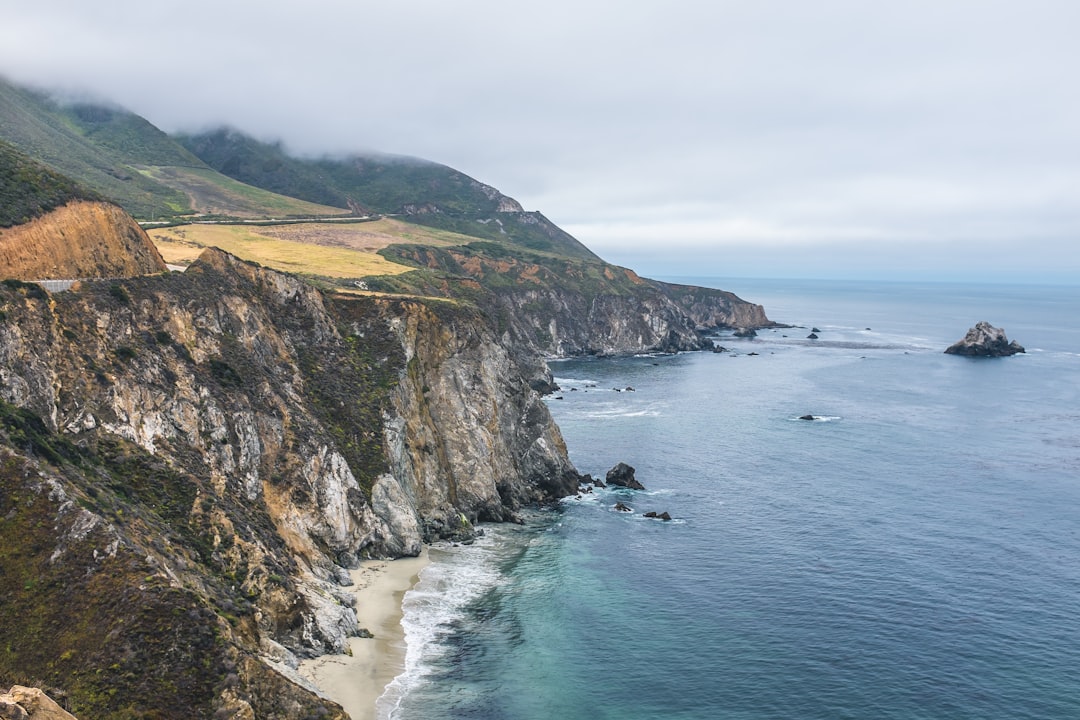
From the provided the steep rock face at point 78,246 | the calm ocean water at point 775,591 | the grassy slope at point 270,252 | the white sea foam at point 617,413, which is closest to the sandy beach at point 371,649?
the calm ocean water at point 775,591

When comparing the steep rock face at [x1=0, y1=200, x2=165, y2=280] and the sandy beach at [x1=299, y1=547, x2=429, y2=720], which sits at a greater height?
the steep rock face at [x1=0, y1=200, x2=165, y2=280]

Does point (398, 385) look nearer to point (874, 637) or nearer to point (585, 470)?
point (585, 470)

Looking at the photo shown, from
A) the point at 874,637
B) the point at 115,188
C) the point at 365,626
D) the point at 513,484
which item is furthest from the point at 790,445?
the point at 115,188

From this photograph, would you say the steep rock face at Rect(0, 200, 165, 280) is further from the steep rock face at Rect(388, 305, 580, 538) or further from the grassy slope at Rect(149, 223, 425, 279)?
the grassy slope at Rect(149, 223, 425, 279)

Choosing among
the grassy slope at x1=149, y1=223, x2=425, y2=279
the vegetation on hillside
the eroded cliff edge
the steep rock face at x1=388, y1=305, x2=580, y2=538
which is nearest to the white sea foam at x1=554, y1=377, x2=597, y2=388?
the grassy slope at x1=149, y1=223, x2=425, y2=279

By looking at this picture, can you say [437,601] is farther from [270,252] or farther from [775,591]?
[270,252]

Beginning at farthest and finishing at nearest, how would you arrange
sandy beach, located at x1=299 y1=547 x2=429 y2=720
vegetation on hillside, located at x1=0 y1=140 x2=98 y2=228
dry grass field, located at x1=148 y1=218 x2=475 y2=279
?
dry grass field, located at x1=148 y1=218 x2=475 y2=279
vegetation on hillside, located at x1=0 y1=140 x2=98 y2=228
sandy beach, located at x1=299 y1=547 x2=429 y2=720
